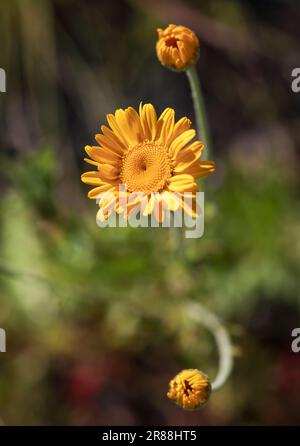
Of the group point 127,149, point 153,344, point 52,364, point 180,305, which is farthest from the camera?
point 52,364

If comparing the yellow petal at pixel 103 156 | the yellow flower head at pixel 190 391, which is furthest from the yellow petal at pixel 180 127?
the yellow flower head at pixel 190 391

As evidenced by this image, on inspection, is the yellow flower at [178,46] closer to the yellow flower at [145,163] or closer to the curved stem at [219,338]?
the yellow flower at [145,163]

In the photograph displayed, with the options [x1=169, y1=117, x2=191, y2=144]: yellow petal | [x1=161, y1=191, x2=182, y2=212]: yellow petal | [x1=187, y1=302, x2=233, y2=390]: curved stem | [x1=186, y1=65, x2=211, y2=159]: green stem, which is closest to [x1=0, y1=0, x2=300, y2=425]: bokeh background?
[x1=187, y1=302, x2=233, y2=390]: curved stem

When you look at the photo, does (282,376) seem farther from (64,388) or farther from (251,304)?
(64,388)

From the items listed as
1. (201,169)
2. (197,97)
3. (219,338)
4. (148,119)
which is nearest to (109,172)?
(148,119)

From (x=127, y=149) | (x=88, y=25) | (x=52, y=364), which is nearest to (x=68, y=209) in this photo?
(x=52, y=364)

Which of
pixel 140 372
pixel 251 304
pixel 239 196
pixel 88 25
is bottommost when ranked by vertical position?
pixel 140 372

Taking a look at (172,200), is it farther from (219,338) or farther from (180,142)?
(219,338)
